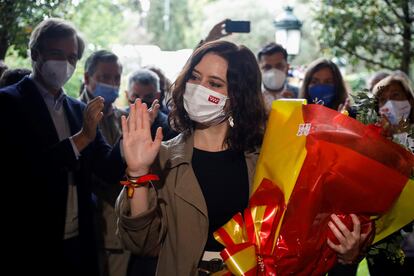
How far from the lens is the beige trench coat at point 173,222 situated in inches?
87.0

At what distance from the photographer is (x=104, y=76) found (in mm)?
4402

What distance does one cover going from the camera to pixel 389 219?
7.20ft

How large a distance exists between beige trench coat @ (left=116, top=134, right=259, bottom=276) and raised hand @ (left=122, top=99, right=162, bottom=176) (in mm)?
129

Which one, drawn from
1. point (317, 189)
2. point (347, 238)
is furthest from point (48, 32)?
point (347, 238)

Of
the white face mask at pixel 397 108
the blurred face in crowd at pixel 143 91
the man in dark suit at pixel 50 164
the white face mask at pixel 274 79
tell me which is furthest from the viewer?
the white face mask at pixel 274 79

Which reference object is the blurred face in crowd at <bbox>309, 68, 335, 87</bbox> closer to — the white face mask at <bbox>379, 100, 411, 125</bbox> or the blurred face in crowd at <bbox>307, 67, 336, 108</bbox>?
the blurred face in crowd at <bbox>307, 67, 336, 108</bbox>

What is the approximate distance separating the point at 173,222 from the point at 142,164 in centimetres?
37

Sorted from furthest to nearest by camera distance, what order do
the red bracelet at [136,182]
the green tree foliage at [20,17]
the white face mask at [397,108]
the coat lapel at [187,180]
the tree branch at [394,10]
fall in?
1. the tree branch at [394,10]
2. the white face mask at [397,108]
3. the green tree foliage at [20,17]
4. the coat lapel at [187,180]
5. the red bracelet at [136,182]

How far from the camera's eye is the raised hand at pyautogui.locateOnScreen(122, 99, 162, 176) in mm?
2139

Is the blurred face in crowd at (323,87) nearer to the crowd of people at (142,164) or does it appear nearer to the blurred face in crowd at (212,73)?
the crowd of people at (142,164)

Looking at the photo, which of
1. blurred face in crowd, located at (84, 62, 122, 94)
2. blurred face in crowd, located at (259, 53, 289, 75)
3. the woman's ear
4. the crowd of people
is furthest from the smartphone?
the woman's ear

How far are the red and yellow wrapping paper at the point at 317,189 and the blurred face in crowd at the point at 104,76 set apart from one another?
2.60 meters

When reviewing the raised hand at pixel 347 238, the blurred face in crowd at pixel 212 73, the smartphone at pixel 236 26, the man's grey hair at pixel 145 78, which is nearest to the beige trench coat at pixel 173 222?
the blurred face in crowd at pixel 212 73

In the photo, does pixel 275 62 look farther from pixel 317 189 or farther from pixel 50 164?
pixel 317 189
